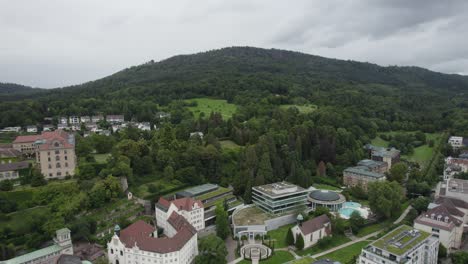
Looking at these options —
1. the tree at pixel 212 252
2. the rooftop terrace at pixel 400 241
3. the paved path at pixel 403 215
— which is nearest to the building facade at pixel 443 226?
Answer: the rooftop terrace at pixel 400 241

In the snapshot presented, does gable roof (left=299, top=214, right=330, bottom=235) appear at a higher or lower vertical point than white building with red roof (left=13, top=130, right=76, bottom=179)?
lower

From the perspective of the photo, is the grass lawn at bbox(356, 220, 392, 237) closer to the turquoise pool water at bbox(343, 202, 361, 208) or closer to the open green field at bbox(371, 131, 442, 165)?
the turquoise pool water at bbox(343, 202, 361, 208)

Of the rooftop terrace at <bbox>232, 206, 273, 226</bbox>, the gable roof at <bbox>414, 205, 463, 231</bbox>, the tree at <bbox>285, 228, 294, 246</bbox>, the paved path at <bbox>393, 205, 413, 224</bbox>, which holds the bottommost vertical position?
the paved path at <bbox>393, 205, 413, 224</bbox>

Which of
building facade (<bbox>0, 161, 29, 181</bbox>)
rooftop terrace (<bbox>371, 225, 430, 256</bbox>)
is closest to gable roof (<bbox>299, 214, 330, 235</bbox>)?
rooftop terrace (<bbox>371, 225, 430, 256</bbox>)

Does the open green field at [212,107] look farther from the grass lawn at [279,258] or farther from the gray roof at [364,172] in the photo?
the grass lawn at [279,258]

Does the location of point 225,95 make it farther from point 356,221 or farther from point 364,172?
point 356,221

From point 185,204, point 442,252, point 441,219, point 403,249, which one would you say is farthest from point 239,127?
point 403,249
